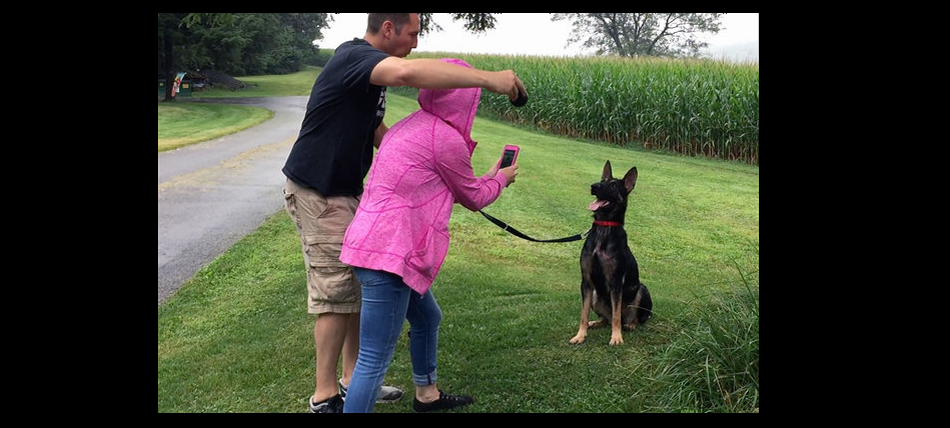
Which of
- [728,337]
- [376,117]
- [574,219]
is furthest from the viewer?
[574,219]

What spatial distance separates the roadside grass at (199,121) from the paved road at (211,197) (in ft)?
2.59

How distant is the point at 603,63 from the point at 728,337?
18747 millimetres

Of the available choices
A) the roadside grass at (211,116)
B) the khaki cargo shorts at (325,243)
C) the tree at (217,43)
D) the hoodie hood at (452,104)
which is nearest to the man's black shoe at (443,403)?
the khaki cargo shorts at (325,243)

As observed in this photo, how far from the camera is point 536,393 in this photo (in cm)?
440

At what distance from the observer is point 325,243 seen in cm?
356

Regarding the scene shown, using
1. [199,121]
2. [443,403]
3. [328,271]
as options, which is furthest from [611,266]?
[199,121]

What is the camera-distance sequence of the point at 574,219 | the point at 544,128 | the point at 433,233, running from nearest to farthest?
the point at 433,233
the point at 574,219
the point at 544,128

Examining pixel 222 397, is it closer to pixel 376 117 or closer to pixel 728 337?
pixel 376 117

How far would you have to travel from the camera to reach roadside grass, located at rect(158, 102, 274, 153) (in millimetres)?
19016

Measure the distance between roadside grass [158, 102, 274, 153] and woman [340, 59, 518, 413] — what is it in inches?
599

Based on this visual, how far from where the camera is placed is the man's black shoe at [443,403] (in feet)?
13.2

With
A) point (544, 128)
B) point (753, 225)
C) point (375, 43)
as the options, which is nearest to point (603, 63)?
point (544, 128)

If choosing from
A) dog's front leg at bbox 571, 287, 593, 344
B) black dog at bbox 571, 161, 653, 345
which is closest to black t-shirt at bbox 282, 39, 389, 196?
black dog at bbox 571, 161, 653, 345

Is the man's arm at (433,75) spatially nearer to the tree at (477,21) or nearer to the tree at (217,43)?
the tree at (477,21)
